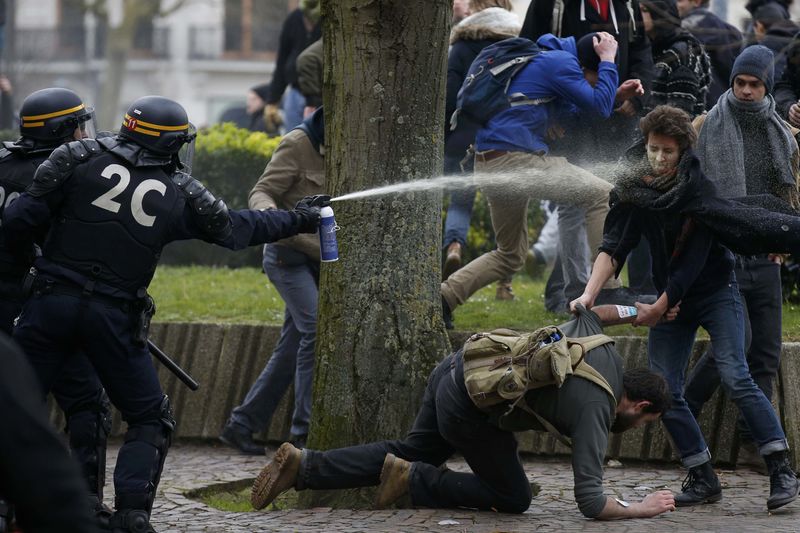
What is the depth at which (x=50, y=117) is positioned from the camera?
6547 millimetres

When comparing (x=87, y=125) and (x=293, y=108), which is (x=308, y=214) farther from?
(x=293, y=108)

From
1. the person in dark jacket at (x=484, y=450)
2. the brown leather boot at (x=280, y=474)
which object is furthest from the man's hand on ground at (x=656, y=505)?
the brown leather boot at (x=280, y=474)

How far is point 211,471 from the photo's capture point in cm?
806

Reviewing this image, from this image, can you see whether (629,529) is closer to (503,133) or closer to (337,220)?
(337,220)

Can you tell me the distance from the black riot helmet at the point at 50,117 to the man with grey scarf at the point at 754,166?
2.96 metres

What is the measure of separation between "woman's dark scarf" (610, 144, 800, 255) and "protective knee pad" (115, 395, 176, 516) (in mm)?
2395

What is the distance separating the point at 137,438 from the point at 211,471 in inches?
78.3

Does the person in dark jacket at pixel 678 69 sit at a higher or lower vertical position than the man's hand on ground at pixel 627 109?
higher

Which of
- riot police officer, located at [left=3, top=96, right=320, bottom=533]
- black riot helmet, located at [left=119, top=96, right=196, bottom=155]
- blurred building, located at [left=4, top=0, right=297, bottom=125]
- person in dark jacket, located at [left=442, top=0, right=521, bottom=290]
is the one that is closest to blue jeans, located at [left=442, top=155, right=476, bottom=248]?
person in dark jacket, located at [left=442, top=0, right=521, bottom=290]

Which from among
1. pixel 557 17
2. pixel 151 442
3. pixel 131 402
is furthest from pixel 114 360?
pixel 557 17

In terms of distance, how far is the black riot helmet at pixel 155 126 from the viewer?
6016mm

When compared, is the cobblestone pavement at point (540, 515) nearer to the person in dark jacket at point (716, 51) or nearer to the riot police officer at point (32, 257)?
the riot police officer at point (32, 257)

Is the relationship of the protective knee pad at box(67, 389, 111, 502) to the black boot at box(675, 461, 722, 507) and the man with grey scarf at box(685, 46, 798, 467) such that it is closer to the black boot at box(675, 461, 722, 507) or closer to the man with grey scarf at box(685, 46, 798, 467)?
the black boot at box(675, 461, 722, 507)

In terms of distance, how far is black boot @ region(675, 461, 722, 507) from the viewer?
6824 millimetres
